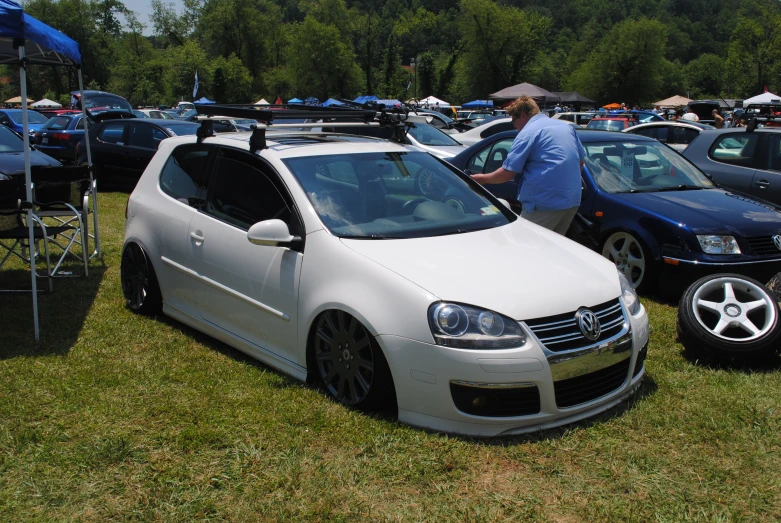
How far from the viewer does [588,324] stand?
11.8ft

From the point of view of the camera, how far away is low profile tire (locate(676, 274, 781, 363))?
4.41 m

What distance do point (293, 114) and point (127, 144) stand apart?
382 inches

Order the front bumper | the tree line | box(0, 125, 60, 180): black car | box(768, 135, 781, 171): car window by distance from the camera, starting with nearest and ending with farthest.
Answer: the front bumper < box(768, 135, 781, 171): car window < box(0, 125, 60, 180): black car < the tree line

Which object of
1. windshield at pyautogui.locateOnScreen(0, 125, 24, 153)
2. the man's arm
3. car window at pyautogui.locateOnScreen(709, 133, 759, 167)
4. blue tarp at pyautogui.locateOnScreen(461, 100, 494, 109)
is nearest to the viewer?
the man's arm

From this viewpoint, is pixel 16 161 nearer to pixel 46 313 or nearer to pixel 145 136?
pixel 145 136

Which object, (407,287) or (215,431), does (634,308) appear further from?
(215,431)

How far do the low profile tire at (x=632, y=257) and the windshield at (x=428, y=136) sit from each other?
22.7 ft

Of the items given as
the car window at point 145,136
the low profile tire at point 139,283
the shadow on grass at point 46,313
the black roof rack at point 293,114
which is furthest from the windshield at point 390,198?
the car window at point 145,136

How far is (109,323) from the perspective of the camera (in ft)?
18.3

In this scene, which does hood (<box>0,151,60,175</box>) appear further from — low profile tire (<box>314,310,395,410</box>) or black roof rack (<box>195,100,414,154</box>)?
low profile tire (<box>314,310,395,410</box>)

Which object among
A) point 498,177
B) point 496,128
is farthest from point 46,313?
point 496,128

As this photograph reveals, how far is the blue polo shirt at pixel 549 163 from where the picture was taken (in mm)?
5695

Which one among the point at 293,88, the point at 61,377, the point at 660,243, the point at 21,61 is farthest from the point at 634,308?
the point at 293,88

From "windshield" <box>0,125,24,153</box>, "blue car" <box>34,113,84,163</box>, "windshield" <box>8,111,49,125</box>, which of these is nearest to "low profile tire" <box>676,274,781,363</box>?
"windshield" <box>0,125,24,153</box>
